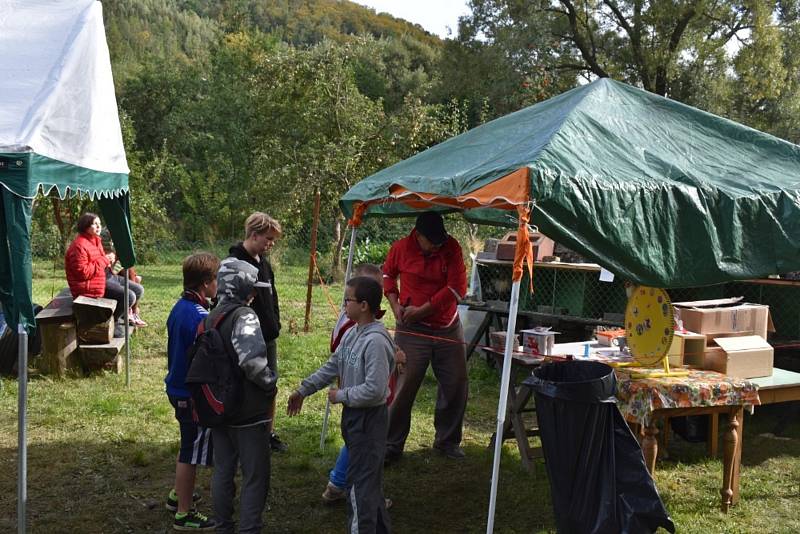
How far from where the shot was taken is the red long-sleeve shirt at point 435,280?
542 cm

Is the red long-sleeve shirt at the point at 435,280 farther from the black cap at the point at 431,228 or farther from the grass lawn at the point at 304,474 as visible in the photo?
the grass lawn at the point at 304,474

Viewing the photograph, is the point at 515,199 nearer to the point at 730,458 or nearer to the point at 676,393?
the point at 676,393

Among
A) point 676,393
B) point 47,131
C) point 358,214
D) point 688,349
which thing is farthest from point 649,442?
point 47,131

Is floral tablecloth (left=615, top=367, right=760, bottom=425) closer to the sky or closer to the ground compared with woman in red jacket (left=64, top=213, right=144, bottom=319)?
closer to the ground

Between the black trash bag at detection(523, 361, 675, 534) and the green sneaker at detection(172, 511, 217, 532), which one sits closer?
the black trash bag at detection(523, 361, 675, 534)

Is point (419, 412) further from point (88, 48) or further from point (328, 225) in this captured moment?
point (328, 225)

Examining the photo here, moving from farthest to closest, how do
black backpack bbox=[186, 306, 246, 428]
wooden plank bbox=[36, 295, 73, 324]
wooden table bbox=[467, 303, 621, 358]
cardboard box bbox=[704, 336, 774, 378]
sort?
wooden table bbox=[467, 303, 621, 358] → wooden plank bbox=[36, 295, 73, 324] → cardboard box bbox=[704, 336, 774, 378] → black backpack bbox=[186, 306, 246, 428]

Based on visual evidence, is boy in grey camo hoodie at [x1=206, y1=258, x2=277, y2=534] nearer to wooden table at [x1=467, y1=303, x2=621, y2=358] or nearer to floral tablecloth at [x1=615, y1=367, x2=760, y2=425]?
floral tablecloth at [x1=615, y1=367, x2=760, y2=425]

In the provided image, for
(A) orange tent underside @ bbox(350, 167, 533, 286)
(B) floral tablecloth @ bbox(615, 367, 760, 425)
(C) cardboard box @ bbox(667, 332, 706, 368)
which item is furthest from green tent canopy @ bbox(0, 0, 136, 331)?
(C) cardboard box @ bbox(667, 332, 706, 368)

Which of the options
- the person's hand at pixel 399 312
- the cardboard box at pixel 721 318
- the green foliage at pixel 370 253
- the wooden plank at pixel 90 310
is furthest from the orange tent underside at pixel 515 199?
the green foliage at pixel 370 253

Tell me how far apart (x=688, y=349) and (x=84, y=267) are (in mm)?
5893

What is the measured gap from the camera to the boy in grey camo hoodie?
3.63 meters

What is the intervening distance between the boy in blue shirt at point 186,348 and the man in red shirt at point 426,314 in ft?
5.25

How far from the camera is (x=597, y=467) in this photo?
3828 mm
